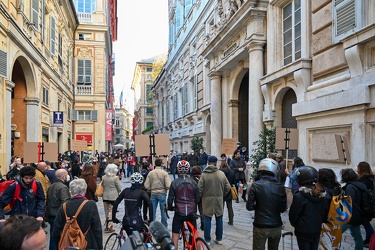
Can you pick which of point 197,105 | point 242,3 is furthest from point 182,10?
point 242,3

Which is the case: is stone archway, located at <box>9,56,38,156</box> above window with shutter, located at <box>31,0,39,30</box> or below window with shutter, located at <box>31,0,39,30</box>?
below

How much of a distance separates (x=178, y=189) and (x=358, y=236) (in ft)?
9.90

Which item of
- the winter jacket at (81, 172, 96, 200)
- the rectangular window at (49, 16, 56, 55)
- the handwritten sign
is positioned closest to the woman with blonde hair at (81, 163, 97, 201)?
the winter jacket at (81, 172, 96, 200)

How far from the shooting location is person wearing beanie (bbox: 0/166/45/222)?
5.12m

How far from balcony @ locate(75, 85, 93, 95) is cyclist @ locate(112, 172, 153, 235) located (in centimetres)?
2867

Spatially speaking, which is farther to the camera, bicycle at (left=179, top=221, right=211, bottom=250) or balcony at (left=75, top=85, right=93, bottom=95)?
balcony at (left=75, top=85, right=93, bottom=95)

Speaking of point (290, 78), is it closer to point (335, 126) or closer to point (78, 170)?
point (335, 126)

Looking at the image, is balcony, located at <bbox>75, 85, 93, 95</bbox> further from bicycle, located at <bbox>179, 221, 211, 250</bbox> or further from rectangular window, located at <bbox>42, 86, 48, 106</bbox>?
bicycle, located at <bbox>179, 221, 211, 250</bbox>

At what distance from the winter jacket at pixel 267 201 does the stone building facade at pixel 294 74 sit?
3508mm

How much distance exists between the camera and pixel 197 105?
76.1 feet

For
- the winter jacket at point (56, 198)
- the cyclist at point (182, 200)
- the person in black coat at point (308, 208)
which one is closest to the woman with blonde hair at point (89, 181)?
the winter jacket at point (56, 198)

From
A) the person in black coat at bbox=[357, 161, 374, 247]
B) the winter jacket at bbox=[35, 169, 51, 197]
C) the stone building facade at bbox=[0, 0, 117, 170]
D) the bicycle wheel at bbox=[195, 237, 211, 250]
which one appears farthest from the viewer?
the stone building facade at bbox=[0, 0, 117, 170]

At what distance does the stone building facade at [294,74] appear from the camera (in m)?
7.39

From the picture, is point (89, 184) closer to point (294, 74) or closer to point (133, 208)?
point (133, 208)
